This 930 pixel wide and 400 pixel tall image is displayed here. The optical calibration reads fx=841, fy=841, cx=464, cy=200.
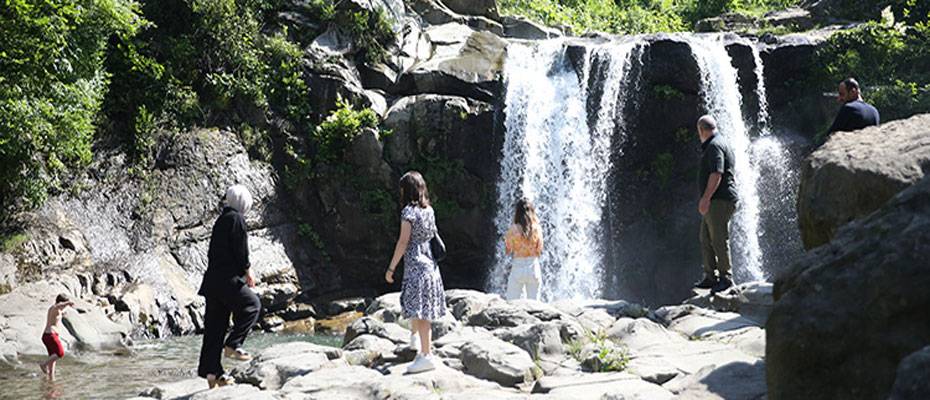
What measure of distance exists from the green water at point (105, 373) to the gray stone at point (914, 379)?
863cm

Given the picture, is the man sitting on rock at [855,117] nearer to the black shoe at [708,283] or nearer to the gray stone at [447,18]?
the black shoe at [708,283]

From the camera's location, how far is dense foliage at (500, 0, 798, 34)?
30781mm

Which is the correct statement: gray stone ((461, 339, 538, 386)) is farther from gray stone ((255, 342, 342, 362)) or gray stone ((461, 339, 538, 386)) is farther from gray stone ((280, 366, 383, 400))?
gray stone ((255, 342, 342, 362))

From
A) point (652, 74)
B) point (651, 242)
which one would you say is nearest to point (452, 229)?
point (651, 242)

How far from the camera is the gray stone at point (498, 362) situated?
750cm

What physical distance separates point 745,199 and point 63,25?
606 inches

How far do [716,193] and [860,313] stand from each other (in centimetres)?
626

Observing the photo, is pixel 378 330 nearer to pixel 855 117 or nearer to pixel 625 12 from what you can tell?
pixel 855 117

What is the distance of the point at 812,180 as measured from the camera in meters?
6.95

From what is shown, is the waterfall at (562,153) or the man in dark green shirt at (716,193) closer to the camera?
the man in dark green shirt at (716,193)

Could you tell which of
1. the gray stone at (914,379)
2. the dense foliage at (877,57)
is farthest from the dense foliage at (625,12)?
the gray stone at (914,379)

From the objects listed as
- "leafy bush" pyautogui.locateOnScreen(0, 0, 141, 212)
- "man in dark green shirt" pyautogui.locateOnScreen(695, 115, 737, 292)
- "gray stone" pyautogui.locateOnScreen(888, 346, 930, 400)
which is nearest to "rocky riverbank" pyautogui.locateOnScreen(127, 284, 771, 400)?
"man in dark green shirt" pyautogui.locateOnScreen(695, 115, 737, 292)

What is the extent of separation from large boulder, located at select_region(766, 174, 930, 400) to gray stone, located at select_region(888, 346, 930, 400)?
0.96 m

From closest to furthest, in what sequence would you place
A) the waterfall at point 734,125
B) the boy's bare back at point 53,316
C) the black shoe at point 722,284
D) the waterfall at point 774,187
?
the black shoe at point 722,284 < the boy's bare back at point 53,316 < the waterfall at point 774,187 < the waterfall at point 734,125
